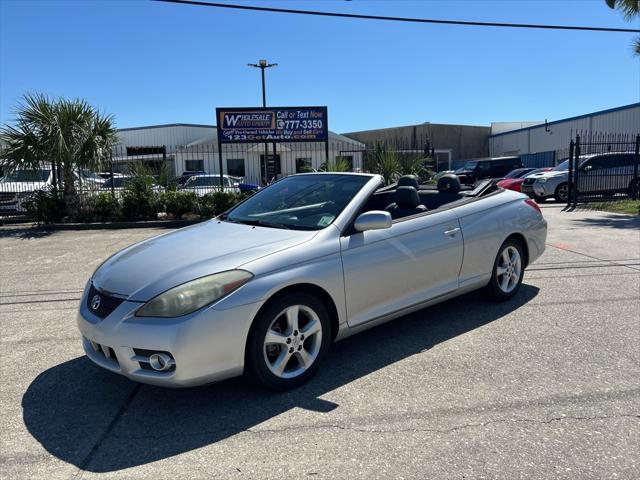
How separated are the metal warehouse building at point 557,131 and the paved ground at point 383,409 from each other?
3161 cm

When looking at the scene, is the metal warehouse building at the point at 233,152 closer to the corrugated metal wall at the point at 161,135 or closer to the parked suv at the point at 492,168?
the corrugated metal wall at the point at 161,135

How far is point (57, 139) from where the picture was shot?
1316cm

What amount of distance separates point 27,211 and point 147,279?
13.1m

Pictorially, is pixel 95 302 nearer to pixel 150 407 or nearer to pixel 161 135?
pixel 150 407

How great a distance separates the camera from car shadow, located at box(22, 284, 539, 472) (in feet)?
9.78

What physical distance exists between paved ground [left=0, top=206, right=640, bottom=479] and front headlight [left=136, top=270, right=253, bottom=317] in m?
0.72

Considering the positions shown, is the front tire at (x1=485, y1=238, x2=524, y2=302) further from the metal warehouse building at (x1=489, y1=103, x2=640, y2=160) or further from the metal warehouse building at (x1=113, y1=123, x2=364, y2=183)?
the metal warehouse building at (x1=489, y1=103, x2=640, y2=160)

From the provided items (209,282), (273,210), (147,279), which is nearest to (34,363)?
(147,279)

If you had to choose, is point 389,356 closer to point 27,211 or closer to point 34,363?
point 34,363

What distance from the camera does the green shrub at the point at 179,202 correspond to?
14859 millimetres

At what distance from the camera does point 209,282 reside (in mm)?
3270

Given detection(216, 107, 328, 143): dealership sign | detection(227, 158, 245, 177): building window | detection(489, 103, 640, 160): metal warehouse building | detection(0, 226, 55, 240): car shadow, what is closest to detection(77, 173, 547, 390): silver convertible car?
detection(0, 226, 55, 240): car shadow

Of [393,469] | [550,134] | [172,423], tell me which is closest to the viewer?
[393,469]

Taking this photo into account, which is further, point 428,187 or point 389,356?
point 428,187
